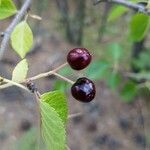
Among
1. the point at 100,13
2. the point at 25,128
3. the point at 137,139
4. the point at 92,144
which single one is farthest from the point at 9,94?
the point at 100,13

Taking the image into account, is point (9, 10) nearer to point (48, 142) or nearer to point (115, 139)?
point (48, 142)

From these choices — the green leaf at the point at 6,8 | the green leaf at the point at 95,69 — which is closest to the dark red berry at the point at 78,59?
the green leaf at the point at 6,8

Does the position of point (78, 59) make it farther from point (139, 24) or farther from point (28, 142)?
point (28, 142)

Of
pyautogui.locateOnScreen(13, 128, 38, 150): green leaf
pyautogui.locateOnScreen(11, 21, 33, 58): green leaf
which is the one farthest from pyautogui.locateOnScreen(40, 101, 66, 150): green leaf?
pyautogui.locateOnScreen(13, 128, 38, 150): green leaf

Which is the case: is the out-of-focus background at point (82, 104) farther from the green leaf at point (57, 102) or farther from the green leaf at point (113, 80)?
the green leaf at point (57, 102)

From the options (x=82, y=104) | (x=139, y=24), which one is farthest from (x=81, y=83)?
(x=82, y=104)

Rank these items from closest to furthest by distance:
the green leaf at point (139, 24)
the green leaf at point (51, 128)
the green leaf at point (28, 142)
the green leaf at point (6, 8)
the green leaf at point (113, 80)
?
the green leaf at point (51, 128) < the green leaf at point (6, 8) < the green leaf at point (139, 24) < the green leaf at point (28, 142) < the green leaf at point (113, 80)
